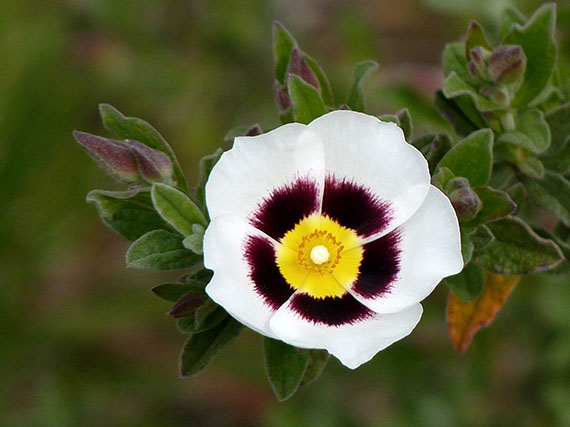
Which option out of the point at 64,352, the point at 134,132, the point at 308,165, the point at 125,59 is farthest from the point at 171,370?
the point at 308,165

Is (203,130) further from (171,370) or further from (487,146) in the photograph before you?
(487,146)

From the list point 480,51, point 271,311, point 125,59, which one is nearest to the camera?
point 271,311

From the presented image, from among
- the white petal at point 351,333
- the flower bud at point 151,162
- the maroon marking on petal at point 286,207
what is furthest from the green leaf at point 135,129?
the white petal at point 351,333

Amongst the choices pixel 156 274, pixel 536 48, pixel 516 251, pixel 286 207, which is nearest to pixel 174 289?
pixel 286 207

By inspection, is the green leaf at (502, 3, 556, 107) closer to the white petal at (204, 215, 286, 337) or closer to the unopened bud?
the unopened bud

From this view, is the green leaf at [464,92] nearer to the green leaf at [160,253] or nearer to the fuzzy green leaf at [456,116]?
the fuzzy green leaf at [456,116]
